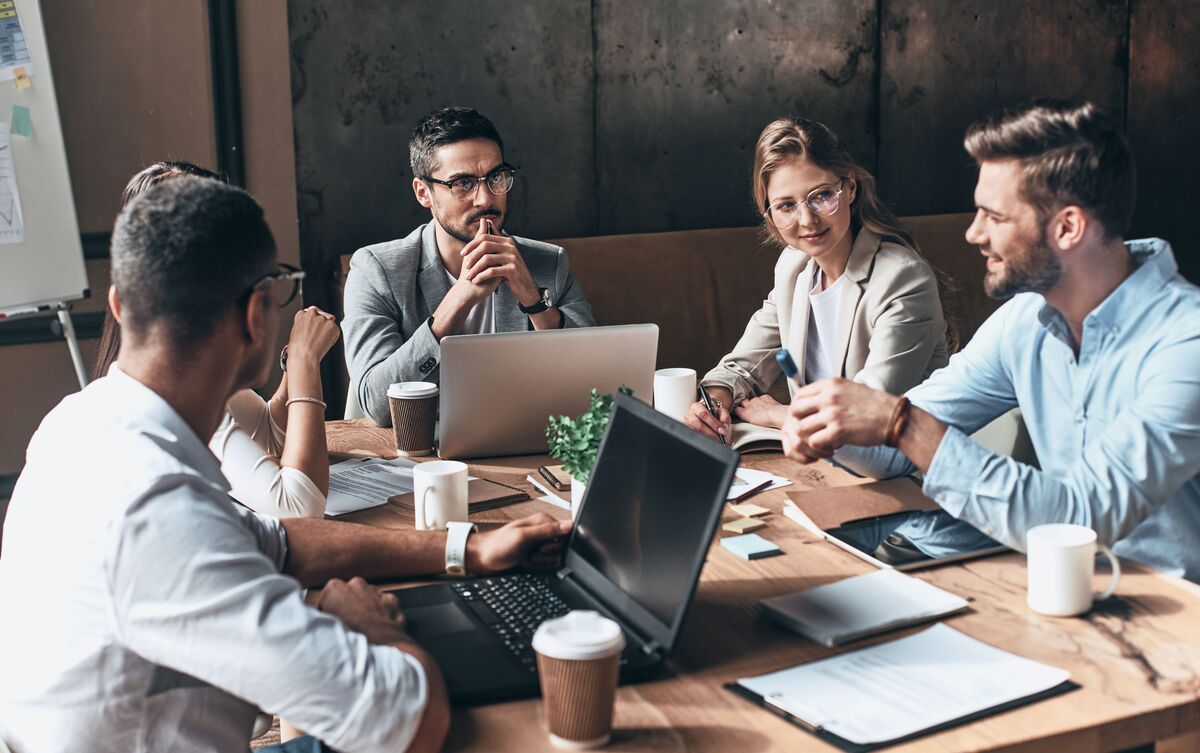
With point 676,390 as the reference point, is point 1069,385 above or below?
above

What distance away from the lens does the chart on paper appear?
122 inches

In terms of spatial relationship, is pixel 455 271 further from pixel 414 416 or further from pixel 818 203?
pixel 818 203

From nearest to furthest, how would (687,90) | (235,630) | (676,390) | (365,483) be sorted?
(235,630)
(365,483)
(676,390)
(687,90)

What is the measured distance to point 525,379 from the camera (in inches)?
84.8

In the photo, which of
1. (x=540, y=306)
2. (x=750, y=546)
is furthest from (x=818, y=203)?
(x=750, y=546)

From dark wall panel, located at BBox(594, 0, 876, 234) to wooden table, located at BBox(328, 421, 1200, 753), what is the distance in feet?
8.88

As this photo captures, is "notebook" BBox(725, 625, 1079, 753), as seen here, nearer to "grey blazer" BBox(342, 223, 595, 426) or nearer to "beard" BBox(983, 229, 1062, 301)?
"beard" BBox(983, 229, 1062, 301)

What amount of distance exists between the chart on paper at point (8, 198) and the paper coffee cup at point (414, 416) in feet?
4.91

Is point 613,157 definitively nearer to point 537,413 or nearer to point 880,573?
point 537,413

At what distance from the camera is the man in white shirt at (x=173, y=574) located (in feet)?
3.59

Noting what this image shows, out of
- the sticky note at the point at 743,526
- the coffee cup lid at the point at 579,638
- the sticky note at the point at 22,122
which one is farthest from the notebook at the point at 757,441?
the sticky note at the point at 22,122

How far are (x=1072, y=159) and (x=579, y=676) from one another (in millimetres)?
1106

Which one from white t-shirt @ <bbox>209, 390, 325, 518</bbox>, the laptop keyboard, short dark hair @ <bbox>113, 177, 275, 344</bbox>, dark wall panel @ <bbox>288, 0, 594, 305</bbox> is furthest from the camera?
dark wall panel @ <bbox>288, 0, 594, 305</bbox>

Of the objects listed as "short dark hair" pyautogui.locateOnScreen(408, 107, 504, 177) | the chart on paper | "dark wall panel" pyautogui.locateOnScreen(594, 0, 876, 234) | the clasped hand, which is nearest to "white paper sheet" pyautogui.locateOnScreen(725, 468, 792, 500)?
the clasped hand
